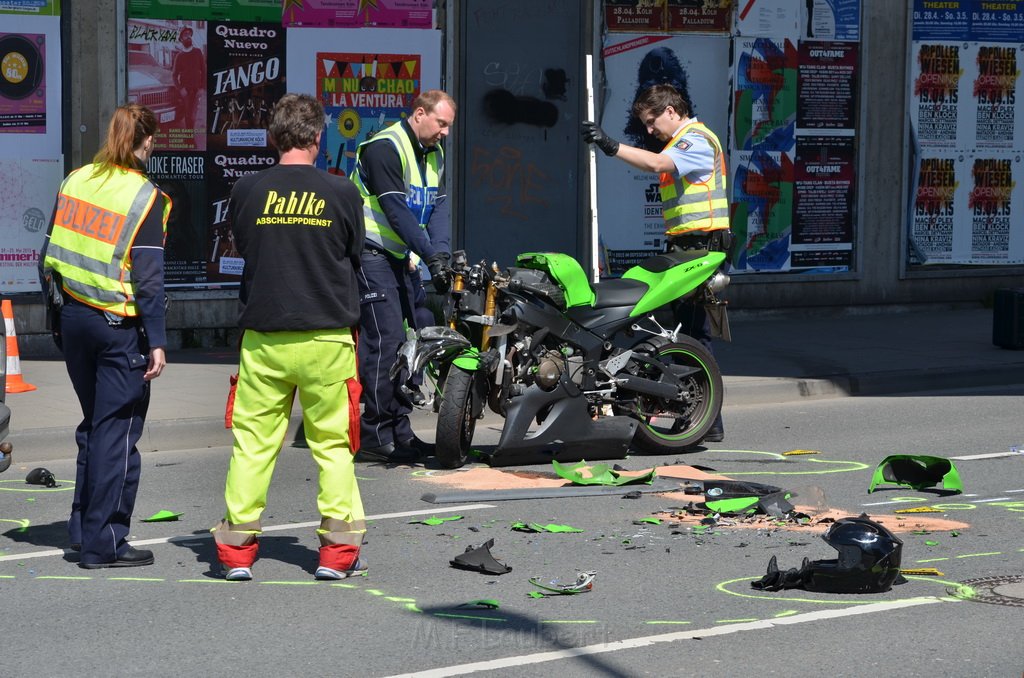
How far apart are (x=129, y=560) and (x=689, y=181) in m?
4.72

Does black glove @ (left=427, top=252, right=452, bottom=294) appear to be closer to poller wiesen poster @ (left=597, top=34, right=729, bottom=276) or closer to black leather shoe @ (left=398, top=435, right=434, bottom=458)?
black leather shoe @ (left=398, top=435, right=434, bottom=458)

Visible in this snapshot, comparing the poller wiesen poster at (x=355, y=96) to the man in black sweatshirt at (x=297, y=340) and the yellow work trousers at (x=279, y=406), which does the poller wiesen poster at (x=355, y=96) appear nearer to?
the man in black sweatshirt at (x=297, y=340)

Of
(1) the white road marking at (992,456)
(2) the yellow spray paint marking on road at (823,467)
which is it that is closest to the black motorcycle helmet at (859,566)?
(2) the yellow spray paint marking on road at (823,467)

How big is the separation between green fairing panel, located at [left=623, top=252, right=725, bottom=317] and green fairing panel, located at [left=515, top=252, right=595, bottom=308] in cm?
35

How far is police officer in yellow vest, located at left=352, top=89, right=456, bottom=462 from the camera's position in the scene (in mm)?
9477

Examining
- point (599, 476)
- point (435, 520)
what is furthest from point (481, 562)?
point (599, 476)

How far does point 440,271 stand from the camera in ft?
30.1

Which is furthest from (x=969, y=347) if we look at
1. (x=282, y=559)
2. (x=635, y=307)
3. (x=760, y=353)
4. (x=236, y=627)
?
(x=236, y=627)

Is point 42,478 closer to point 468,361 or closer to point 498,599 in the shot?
point 468,361

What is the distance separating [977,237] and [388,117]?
23.7 ft

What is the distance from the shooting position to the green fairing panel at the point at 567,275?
31.0 ft

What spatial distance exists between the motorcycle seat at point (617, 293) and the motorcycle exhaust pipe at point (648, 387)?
446 mm

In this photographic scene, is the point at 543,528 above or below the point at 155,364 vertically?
below

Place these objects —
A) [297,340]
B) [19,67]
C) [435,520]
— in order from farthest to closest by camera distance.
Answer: [19,67] < [435,520] < [297,340]
